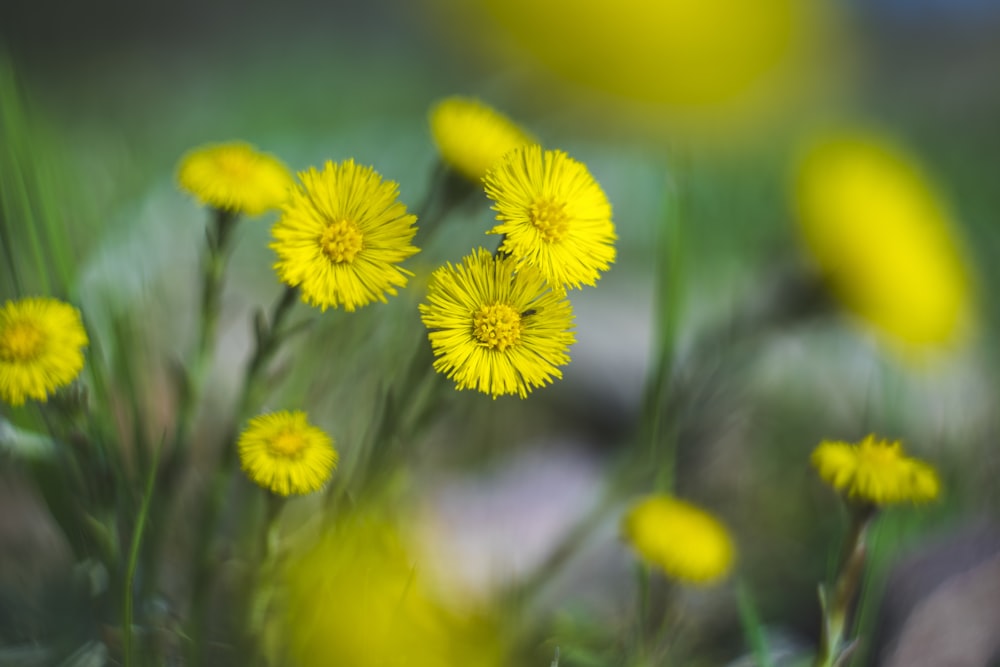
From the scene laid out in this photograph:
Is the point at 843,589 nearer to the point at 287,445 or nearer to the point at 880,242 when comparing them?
the point at 287,445

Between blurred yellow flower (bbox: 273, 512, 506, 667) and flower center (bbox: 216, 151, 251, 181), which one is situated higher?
flower center (bbox: 216, 151, 251, 181)

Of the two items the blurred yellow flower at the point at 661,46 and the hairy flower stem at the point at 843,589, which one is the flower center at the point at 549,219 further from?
the blurred yellow flower at the point at 661,46

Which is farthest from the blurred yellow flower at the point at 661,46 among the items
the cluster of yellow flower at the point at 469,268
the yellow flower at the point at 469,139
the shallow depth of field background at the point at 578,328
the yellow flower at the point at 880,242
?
the cluster of yellow flower at the point at 469,268

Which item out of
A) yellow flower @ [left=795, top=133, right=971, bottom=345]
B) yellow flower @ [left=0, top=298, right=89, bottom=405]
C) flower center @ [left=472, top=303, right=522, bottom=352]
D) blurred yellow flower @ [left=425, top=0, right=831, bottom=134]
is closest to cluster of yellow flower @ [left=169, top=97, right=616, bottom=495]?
flower center @ [left=472, top=303, right=522, bottom=352]

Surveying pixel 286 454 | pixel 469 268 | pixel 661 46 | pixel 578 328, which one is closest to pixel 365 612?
pixel 286 454

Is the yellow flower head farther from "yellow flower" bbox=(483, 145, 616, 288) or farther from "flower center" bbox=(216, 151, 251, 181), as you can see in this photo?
"flower center" bbox=(216, 151, 251, 181)

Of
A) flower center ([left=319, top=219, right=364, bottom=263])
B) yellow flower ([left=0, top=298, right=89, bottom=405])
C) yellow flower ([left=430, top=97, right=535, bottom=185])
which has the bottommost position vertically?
yellow flower ([left=0, top=298, right=89, bottom=405])
